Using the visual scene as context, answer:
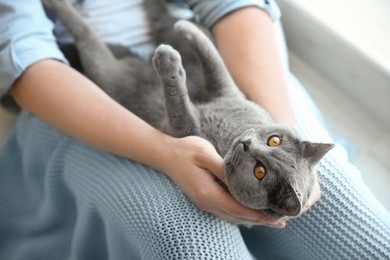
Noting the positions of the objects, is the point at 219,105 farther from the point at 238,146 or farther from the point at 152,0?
the point at 152,0

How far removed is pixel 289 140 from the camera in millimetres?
589

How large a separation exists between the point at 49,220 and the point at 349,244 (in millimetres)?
575

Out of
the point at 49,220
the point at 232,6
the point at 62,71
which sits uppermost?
the point at 232,6

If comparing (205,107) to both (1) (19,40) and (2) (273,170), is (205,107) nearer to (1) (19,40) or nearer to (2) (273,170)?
(2) (273,170)

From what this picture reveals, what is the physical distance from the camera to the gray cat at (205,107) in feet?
1.81

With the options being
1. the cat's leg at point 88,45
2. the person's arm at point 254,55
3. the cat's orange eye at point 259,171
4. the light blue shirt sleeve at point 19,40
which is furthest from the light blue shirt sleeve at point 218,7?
the cat's orange eye at point 259,171

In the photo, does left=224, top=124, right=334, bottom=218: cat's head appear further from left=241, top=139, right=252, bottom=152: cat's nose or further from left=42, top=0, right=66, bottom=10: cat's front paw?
left=42, top=0, right=66, bottom=10: cat's front paw

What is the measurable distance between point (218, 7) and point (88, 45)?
0.30 meters

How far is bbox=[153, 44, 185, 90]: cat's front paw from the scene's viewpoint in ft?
2.13

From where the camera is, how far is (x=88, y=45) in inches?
32.1

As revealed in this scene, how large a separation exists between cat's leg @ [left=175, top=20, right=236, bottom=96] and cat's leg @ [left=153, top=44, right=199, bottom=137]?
106mm

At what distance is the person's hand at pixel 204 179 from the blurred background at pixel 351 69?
49 centimetres

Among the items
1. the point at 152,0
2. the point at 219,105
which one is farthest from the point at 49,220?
the point at 152,0

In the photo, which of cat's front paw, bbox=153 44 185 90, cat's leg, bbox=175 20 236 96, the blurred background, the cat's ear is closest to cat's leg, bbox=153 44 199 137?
cat's front paw, bbox=153 44 185 90
